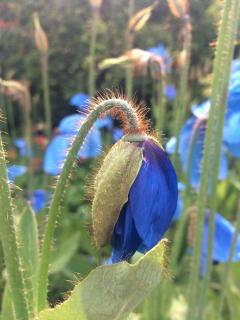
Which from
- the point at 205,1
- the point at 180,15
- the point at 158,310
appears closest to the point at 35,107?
the point at 205,1

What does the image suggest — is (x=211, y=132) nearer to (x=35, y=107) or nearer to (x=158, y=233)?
(x=158, y=233)

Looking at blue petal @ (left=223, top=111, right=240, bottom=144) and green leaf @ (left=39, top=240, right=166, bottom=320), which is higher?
blue petal @ (left=223, top=111, right=240, bottom=144)

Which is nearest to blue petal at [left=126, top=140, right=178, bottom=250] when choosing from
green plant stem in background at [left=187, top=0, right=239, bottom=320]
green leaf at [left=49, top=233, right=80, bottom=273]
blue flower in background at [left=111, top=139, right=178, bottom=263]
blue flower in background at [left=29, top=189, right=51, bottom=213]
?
blue flower in background at [left=111, top=139, right=178, bottom=263]

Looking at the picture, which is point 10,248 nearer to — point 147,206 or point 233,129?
point 147,206

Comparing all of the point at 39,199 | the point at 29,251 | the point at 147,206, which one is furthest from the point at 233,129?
the point at 39,199

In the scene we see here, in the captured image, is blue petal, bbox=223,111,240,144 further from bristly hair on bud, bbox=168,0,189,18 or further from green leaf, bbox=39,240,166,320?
green leaf, bbox=39,240,166,320

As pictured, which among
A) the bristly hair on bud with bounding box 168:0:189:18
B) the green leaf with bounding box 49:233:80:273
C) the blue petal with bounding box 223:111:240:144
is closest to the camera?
the bristly hair on bud with bounding box 168:0:189:18

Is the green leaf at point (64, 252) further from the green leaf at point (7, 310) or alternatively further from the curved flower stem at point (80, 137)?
the curved flower stem at point (80, 137)
